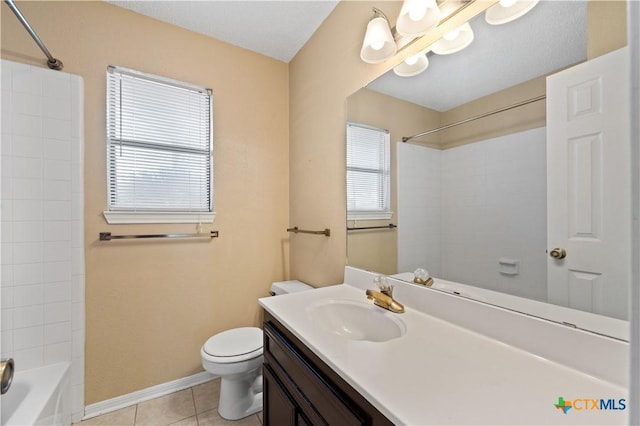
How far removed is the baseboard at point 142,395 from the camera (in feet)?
5.44

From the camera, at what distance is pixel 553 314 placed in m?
0.81

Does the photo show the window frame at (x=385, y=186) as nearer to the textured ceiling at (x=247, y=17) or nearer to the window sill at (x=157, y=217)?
the textured ceiling at (x=247, y=17)

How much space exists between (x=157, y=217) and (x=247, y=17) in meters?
1.47

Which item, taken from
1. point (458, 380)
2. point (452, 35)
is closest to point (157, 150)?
point (452, 35)

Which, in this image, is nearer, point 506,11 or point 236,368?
point 506,11

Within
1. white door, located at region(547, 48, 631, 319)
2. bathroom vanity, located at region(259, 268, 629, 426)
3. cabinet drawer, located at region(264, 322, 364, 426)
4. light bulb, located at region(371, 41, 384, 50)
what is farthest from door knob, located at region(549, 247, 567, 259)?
light bulb, located at region(371, 41, 384, 50)

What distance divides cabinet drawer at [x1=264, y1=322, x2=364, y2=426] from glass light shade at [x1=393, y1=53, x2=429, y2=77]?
1289mm

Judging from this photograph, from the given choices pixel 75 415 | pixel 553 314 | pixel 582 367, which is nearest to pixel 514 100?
pixel 553 314

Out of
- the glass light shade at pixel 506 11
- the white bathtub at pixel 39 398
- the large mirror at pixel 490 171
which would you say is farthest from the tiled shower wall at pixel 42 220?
the glass light shade at pixel 506 11

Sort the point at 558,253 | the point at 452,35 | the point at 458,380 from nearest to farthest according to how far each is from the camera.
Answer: the point at 458,380 < the point at 558,253 < the point at 452,35

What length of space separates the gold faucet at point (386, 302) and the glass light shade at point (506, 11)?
1.11 meters

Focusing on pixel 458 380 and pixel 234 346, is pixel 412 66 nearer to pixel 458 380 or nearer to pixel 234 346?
pixel 458 380

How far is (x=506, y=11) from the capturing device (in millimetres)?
933

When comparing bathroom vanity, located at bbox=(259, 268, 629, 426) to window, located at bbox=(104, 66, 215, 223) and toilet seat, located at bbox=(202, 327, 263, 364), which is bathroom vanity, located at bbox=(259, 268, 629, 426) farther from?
window, located at bbox=(104, 66, 215, 223)
